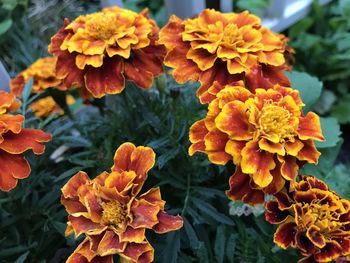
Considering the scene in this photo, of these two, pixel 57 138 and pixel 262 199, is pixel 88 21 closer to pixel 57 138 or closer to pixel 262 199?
pixel 57 138

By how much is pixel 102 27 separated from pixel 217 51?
25cm

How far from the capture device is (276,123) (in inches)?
31.2

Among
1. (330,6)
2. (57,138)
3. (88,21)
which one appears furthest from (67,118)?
(330,6)

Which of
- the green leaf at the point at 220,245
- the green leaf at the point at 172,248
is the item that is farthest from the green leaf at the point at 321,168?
the green leaf at the point at 172,248

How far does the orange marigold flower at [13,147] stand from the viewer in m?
0.85

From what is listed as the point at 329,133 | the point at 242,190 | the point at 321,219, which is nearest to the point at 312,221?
the point at 321,219

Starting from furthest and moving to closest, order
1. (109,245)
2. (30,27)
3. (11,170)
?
(30,27) < (11,170) < (109,245)

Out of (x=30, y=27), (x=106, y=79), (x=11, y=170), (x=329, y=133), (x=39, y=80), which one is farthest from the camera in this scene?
(x=30, y=27)

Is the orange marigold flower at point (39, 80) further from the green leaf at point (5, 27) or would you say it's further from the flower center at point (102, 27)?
the green leaf at point (5, 27)

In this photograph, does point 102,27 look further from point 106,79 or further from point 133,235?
point 133,235

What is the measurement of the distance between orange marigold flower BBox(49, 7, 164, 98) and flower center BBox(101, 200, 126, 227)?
28cm

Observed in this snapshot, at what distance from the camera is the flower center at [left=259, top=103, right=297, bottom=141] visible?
784mm

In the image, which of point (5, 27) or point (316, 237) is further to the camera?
point (5, 27)

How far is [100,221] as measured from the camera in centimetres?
76
